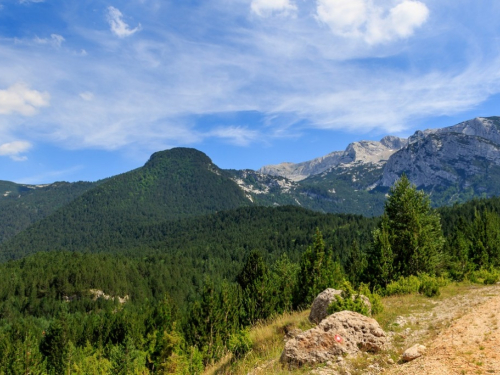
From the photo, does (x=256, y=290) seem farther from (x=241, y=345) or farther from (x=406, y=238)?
(x=241, y=345)

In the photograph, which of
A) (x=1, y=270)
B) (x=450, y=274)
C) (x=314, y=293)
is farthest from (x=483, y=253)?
(x=1, y=270)

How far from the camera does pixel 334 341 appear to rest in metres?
12.2

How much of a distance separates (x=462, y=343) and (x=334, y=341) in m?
4.56


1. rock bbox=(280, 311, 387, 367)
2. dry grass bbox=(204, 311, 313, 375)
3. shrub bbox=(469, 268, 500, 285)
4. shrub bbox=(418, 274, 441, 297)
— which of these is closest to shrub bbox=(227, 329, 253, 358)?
dry grass bbox=(204, 311, 313, 375)

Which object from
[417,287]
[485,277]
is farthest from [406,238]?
[417,287]

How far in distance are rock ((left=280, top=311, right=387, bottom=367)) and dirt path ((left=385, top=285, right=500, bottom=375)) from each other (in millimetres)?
1615

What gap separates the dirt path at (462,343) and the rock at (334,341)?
5.30ft

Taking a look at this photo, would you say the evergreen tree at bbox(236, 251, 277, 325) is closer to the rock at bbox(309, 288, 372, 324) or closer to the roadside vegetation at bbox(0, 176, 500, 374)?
the roadside vegetation at bbox(0, 176, 500, 374)

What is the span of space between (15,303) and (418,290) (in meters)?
204

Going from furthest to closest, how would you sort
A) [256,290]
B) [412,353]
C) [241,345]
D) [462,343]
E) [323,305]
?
[256,290], [323,305], [241,345], [462,343], [412,353]

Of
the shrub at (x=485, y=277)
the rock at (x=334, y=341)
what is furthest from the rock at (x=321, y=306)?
the shrub at (x=485, y=277)

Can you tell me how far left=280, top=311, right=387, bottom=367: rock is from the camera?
11820 mm

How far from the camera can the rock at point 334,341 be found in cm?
1182

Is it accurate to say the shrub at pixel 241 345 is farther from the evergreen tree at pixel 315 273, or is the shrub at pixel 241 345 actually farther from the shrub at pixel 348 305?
the evergreen tree at pixel 315 273
